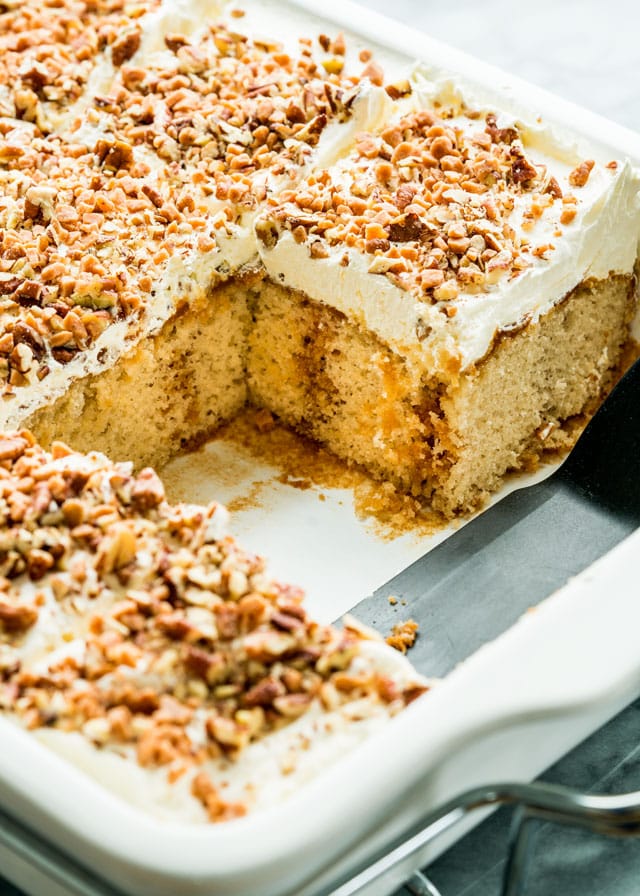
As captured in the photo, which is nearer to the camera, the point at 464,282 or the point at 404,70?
the point at 464,282

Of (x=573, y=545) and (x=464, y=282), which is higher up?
(x=464, y=282)

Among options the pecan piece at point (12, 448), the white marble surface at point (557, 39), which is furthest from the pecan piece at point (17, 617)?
the white marble surface at point (557, 39)

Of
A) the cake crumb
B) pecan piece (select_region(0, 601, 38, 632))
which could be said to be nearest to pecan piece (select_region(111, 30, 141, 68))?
the cake crumb

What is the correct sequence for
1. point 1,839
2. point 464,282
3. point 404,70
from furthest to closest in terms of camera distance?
point 404,70 < point 464,282 < point 1,839

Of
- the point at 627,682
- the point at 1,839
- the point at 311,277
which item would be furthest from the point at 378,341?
the point at 1,839

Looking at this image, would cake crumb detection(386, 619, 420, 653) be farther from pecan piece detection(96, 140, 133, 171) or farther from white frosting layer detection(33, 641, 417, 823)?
pecan piece detection(96, 140, 133, 171)

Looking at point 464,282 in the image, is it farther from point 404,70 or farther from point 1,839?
point 1,839
